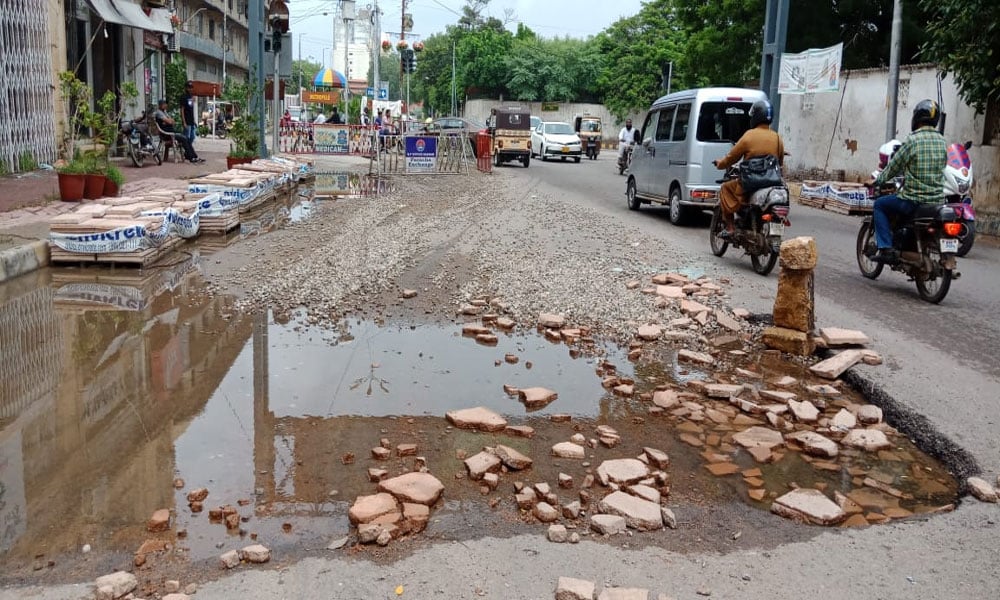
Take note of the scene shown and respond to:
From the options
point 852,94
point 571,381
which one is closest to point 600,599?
point 571,381

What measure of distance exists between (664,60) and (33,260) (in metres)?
47.6

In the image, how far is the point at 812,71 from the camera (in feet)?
62.4

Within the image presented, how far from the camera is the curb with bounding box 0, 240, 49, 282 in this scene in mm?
7750

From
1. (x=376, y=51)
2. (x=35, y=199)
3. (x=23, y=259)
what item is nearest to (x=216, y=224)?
(x=35, y=199)

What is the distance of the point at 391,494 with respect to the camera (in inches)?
143

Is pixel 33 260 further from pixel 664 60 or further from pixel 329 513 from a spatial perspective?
pixel 664 60

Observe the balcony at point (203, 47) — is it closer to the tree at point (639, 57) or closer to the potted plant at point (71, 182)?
the tree at point (639, 57)

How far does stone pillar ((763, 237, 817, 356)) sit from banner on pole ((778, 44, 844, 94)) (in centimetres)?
1337

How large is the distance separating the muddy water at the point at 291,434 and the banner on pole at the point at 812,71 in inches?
563

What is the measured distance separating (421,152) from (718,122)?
11348 mm

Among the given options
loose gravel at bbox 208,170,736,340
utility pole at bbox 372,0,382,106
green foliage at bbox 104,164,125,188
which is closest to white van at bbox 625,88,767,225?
loose gravel at bbox 208,170,736,340

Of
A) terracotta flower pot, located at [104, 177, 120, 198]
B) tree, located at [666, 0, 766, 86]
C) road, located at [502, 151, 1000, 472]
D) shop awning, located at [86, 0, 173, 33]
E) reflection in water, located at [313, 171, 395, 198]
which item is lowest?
road, located at [502, 151, 1000, 472]

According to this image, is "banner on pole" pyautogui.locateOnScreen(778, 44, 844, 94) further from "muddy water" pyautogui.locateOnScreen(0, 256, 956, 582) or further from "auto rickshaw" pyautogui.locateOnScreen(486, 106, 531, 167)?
"muddy water" pyautogui.locateOnScreen(0, 256, 956, 582)

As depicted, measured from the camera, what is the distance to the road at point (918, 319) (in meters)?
4.88
